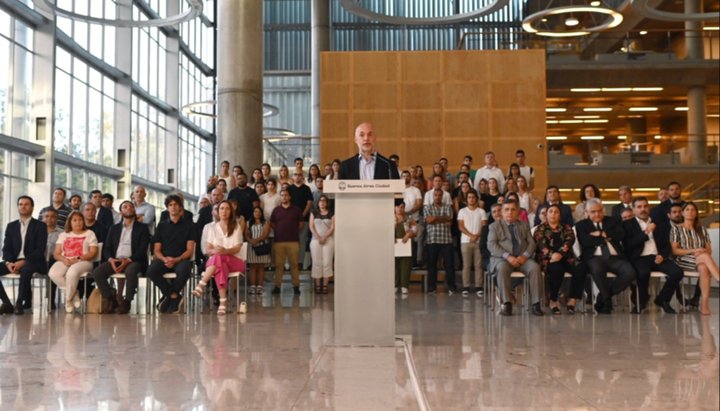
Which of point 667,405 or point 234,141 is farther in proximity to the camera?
point 234,141

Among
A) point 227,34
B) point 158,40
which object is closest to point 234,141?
point 227,34

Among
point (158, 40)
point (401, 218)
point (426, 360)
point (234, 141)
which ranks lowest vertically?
point (426, 360)

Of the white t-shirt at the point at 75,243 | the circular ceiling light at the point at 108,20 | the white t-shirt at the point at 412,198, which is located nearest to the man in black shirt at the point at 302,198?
the white t-shirt at the point at 412,198

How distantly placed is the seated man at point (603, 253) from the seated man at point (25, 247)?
6.50m

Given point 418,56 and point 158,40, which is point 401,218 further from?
point 158,40

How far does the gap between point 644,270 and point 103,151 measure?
1590cm

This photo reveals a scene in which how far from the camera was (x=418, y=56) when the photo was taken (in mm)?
17547

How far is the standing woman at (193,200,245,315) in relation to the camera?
941 centimetres

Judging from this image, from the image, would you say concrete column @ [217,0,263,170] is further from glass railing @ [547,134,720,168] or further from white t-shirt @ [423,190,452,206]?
glass railing @ [547,134,720,168]

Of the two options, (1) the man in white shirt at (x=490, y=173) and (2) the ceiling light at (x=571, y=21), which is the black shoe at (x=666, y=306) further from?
(2) the ceiling light at (x=571, y=21)

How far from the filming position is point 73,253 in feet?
32.1

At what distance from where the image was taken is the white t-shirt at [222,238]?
375 inches

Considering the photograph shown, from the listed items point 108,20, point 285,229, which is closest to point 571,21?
point 108,20

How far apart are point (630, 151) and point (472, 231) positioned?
1530 centimetres
